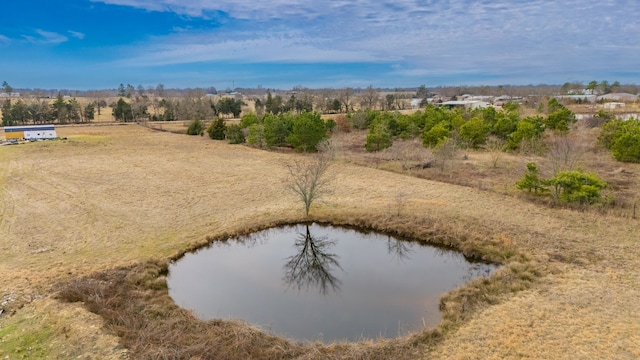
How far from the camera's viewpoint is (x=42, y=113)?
239ft

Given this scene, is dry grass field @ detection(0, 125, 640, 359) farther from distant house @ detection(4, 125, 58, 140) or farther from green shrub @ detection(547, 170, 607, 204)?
distant house @ detection(4, 125, 58, 140)

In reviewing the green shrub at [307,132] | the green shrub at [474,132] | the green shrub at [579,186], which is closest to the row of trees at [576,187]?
the green shrub at [579,186]

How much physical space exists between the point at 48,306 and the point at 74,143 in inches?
1698

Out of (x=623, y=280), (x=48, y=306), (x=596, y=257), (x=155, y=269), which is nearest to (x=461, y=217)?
(x=596, y=257)

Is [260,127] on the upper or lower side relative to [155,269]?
upper

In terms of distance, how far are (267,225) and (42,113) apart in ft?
235

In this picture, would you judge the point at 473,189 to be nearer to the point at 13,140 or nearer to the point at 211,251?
the point at 211,251

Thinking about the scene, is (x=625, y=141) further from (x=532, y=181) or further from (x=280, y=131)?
(x=280, y=131)

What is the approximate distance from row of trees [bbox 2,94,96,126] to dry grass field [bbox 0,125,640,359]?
41749 millimetres

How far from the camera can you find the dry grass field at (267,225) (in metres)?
11.3

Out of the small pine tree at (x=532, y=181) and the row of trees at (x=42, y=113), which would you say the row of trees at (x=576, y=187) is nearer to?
the small pine tree at (x=532, y=181)

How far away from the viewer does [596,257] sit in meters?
16.4

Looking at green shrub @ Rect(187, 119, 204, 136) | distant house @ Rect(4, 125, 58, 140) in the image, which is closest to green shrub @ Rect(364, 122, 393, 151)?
green shrub @ Rect(187, 119, 204, 136)

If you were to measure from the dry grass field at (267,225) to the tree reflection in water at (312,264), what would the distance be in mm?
2144
